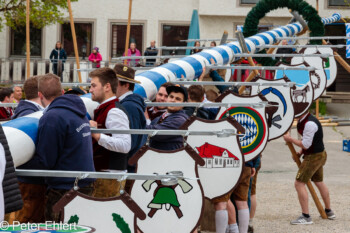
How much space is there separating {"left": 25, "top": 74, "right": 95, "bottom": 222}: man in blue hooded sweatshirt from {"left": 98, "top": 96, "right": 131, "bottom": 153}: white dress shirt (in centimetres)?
38

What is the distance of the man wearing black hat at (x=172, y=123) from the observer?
7109 millimetres

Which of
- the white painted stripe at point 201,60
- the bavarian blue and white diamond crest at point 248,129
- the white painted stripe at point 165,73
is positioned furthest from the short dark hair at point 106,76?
the white painted stripe at point 201,60

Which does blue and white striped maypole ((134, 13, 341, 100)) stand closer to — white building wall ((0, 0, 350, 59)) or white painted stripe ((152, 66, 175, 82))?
white painted stripe ((152, 66, 175, 82))

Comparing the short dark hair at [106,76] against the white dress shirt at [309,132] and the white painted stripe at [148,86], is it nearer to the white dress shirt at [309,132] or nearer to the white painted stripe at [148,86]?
the white painted stripe at [148,86]

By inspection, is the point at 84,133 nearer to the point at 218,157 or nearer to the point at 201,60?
the point at 218,157

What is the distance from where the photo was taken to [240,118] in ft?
26.1

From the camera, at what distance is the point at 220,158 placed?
22.4 feet

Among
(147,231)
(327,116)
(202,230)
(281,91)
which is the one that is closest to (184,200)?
(147,231)

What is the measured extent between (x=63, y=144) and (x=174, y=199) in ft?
2.53

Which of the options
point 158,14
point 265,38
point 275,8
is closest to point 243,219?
point 275,8

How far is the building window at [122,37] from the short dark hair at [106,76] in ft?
95.1

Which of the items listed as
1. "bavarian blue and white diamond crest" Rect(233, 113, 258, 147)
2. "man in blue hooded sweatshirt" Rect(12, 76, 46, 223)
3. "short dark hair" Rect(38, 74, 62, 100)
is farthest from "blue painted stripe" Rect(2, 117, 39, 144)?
"bavarian blue and white diamond crest" Rect(233, 113, 258, 147)

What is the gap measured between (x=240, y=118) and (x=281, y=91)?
1215mm

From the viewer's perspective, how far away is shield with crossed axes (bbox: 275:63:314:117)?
10.6 meters
